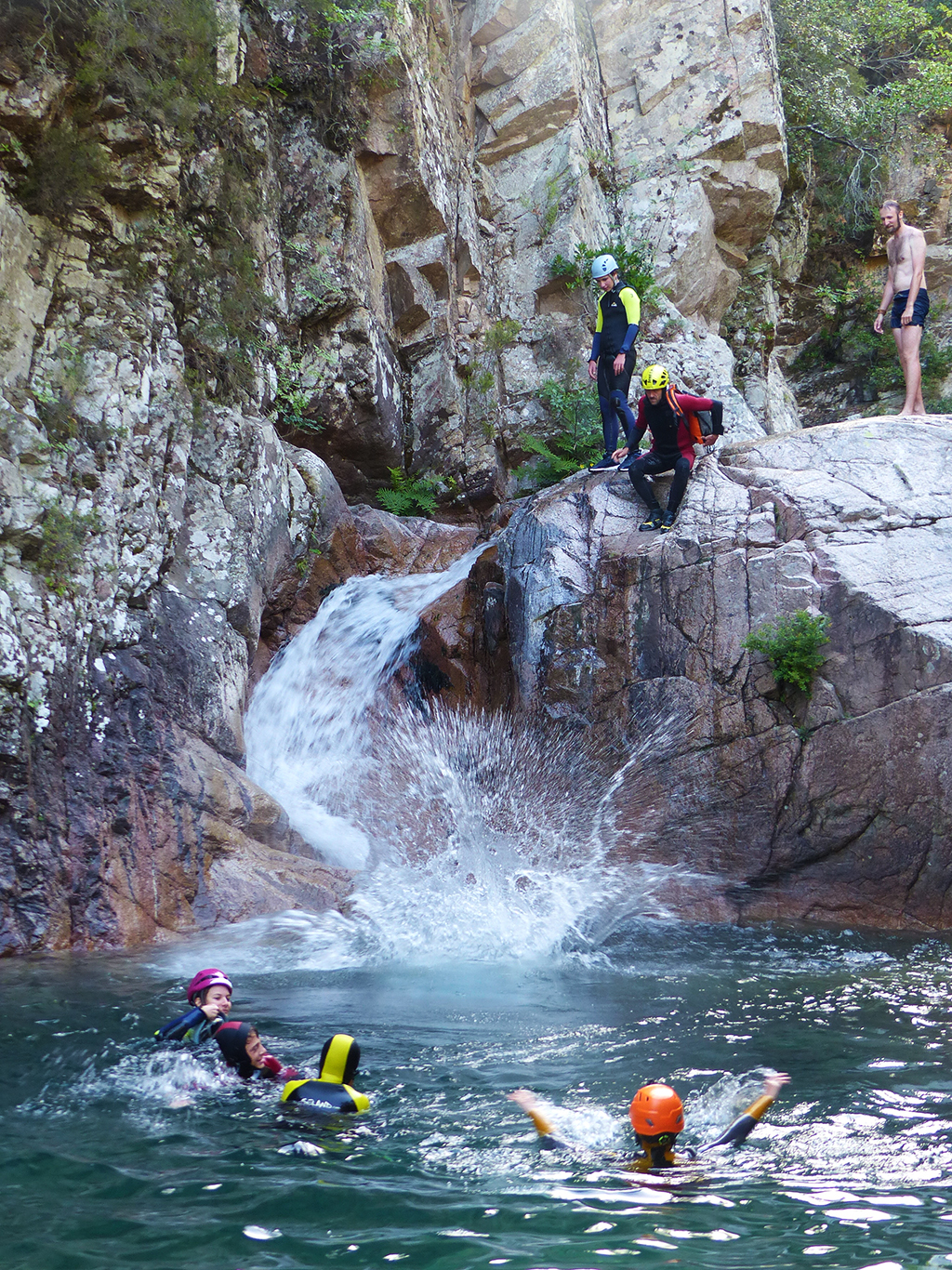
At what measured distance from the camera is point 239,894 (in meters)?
7.87

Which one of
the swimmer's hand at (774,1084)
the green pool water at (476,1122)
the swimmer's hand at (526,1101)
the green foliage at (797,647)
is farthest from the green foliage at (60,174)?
the swimmer's hand at (774,1084)

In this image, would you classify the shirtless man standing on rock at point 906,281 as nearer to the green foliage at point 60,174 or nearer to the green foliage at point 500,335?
the green foliage at point 500,335

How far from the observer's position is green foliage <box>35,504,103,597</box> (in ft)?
25.4

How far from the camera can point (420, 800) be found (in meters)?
10.7

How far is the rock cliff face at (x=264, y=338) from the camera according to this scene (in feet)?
25.3

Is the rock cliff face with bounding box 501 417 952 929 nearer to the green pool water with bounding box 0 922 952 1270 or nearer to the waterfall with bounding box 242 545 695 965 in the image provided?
the waterfall with bounding box 242 545 695 965

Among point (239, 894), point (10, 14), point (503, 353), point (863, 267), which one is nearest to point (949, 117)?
point (863, 267)

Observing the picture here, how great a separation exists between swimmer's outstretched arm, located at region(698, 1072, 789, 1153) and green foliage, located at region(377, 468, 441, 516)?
11163 mm

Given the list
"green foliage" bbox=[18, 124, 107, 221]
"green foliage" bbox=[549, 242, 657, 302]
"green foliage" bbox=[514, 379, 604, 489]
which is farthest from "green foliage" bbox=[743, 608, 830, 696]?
"green foliage" bbox=[549, 242, 657, 302]

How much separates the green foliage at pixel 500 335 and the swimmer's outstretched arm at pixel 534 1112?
14.3 m

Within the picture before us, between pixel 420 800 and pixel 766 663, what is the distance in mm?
4026

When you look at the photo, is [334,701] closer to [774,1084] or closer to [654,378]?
[654,378]

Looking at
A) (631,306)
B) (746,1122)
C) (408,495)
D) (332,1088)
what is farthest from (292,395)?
(746,1122)

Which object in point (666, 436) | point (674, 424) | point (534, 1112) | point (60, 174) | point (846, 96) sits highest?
point (846, 96)
